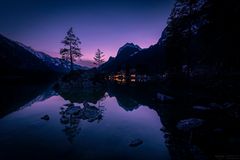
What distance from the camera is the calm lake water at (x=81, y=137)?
7709 mm

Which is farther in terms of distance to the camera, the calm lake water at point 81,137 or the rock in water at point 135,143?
the rock in water at point 135,143

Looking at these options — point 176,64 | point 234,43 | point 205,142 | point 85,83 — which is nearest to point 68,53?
point 85,83

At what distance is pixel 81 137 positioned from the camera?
991 centimetres

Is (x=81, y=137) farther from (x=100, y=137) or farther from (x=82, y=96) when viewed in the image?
(x=82, y=96)

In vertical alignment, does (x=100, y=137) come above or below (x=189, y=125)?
below

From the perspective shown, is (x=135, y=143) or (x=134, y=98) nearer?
(x=135, y=143)

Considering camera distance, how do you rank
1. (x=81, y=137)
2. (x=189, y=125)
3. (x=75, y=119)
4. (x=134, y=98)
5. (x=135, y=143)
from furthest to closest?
1. (x=134, y=98)
2. (x=75, y=119)
3. (x=189, y=125)
4. (x=81, y=137)
5. (x=135, y=143)

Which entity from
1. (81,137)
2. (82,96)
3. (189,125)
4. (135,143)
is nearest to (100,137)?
(81,137)

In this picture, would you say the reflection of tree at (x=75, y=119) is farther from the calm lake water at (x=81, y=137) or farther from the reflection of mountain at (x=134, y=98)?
the reflection of mountain at (x=134, y=98)

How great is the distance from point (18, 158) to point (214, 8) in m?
19.7

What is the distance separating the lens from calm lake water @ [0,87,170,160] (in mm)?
7709

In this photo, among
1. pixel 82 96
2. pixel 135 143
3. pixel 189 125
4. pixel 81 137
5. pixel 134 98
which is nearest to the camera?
pixel 135 143

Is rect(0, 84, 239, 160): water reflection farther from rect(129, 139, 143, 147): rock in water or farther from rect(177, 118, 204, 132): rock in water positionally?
rect(177, 118, 204, 132): rock in water

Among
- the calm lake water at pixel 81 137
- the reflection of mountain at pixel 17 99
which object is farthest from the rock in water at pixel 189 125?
the reflection of mountain at pixel 17 99
